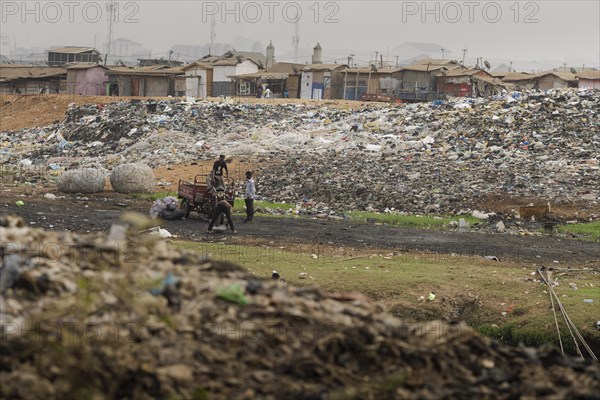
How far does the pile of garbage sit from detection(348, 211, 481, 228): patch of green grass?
1033 mm

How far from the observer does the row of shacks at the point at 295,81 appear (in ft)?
175

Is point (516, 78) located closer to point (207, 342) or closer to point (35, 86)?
point (35, 86)

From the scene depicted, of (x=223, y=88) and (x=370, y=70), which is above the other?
(x=370, y=70)

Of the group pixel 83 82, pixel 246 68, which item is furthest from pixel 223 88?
pixel 83 82

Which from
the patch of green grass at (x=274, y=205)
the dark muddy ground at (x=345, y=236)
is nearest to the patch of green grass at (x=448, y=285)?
the dark muddy ground at (x=345, y=236)

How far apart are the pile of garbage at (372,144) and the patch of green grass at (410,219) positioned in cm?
103

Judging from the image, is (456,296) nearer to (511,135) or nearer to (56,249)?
(56,249)

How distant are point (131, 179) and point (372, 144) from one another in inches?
379

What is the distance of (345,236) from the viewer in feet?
68.0

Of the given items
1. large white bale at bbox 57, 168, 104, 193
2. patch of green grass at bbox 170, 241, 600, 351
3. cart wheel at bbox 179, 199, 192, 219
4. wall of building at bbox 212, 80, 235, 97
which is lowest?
patch of green grass at bbox 170, 241, 600, 351

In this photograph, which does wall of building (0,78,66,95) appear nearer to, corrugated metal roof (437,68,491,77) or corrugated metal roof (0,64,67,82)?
corrugated metal roof (0,64,67,82)

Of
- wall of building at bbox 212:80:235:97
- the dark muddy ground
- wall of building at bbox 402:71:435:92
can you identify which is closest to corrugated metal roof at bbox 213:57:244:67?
wall of building at bbox 212:80:235:97

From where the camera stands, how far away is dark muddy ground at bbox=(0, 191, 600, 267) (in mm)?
19438

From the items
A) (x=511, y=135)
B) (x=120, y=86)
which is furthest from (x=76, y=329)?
(x=120, y=86)
